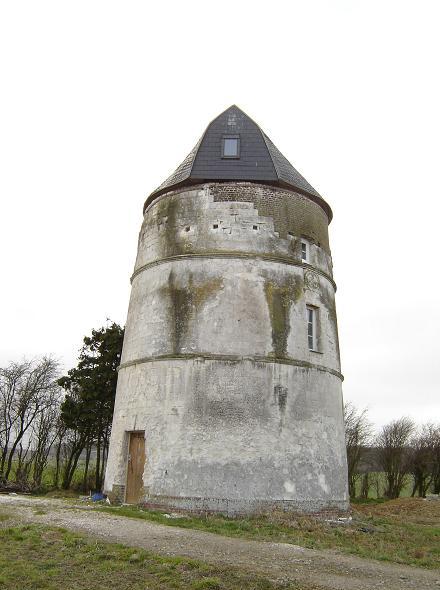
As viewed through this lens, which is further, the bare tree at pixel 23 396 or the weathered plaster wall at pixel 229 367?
the bare tree at pixel 23 396

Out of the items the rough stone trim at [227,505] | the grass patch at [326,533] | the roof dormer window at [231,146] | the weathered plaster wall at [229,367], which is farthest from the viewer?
the roof dormer window at [231,146]

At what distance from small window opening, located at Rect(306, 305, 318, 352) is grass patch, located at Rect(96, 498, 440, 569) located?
4.93 meters

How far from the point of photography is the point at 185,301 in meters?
15.9

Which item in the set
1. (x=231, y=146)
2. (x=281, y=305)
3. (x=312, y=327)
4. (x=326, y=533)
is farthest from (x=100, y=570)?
(x=231, y=146)

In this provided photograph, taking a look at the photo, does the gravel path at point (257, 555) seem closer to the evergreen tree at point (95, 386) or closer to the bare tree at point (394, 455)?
the evergreen tree at point (95, 386)

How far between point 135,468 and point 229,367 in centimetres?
389

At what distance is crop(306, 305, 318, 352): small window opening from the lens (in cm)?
1633

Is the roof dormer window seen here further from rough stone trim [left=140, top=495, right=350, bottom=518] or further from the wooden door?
rough stone trim [left=140, top=495, right=350, bottom=518]

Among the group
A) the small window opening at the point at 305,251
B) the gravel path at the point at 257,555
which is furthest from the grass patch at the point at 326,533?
the small window opening at the point at 305,251

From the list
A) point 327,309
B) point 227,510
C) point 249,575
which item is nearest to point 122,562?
point 249,575

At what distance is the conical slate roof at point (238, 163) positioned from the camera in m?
17.2

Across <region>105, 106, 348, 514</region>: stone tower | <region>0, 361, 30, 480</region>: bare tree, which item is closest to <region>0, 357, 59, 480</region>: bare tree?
<region>0, 361, 30, 480</region>: bare tree

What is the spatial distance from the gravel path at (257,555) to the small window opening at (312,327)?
6722 millimetres

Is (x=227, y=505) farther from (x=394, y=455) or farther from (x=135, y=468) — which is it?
(x=394, y=455)
